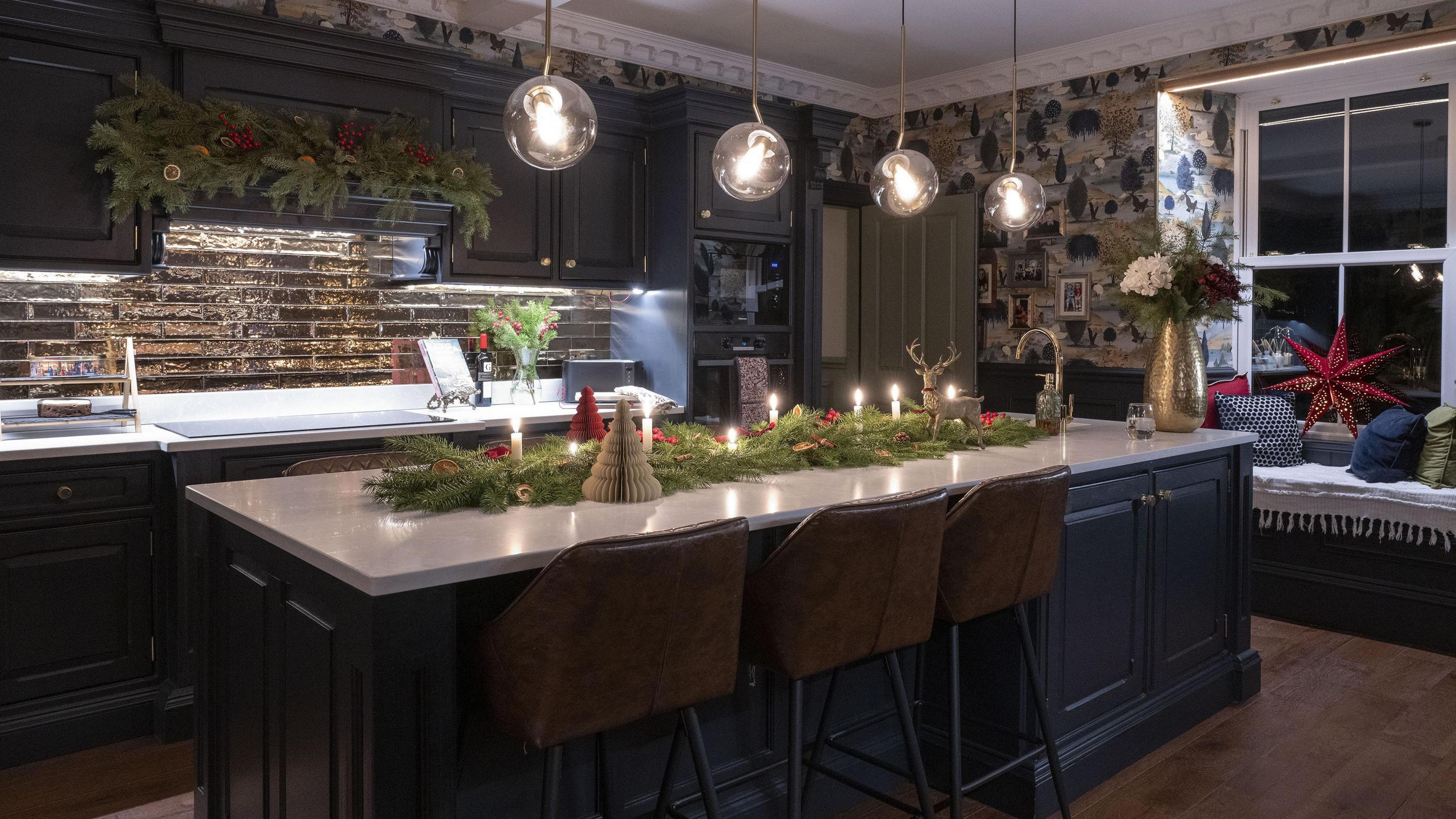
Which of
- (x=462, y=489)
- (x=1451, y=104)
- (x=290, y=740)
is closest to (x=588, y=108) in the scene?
(x=462, y=489)

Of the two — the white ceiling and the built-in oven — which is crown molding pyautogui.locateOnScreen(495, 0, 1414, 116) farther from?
the built-in oven

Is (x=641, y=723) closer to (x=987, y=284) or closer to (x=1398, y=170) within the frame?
(x=987, y=284)

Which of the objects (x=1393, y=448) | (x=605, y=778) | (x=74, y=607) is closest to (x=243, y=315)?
(x=74, y=607)

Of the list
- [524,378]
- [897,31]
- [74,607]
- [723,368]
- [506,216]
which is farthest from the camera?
[897,31]

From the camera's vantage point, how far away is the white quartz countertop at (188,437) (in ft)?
10.5

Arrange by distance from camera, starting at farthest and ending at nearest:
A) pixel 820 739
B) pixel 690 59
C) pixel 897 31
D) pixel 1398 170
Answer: pixel 690 59, pixel 897 31, pixel 1398 170, pixel 820 739

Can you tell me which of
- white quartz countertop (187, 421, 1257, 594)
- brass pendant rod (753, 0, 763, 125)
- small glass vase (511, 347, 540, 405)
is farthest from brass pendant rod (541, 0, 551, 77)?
small glass vase (511, 347, 540, 405)

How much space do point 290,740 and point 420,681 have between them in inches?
18.7

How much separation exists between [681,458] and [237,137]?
2305 millimetres

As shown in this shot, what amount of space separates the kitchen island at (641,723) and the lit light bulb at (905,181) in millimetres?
805

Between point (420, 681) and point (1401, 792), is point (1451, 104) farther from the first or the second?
point (420, 681)

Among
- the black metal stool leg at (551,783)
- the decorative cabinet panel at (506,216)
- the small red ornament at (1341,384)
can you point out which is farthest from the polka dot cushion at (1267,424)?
the black metal stool leg at (551,783)

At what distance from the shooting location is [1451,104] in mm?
4812

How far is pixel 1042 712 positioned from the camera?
2.54 metres
